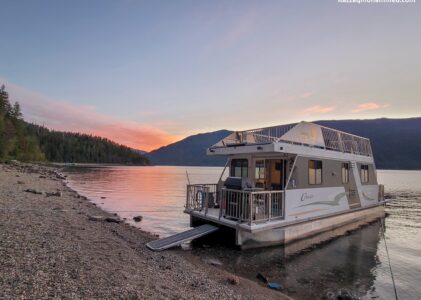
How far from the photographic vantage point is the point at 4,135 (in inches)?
1833

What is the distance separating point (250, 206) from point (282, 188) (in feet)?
9.08

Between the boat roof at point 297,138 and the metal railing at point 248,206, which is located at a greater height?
the boat roof at point 297,138

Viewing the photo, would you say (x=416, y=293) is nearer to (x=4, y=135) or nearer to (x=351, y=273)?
(x=351, y=273)

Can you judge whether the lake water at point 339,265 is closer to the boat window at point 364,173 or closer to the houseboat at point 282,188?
the houseboat at point 282,188

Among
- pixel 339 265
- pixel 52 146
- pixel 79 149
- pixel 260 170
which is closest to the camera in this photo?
pixel 339 265

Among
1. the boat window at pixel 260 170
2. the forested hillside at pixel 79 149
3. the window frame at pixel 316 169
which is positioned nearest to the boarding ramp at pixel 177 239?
the boat window at pixel 260 170

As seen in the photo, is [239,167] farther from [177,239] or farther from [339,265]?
[339,265]

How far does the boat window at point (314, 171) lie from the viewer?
11836 mm

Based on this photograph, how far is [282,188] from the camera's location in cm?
1138

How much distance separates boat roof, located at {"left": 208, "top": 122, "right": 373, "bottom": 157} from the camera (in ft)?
36.7

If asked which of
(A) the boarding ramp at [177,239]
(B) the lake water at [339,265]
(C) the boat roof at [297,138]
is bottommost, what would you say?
(B) the lake water at [339,265]

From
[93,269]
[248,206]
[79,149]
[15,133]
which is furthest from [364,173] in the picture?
[79,149]

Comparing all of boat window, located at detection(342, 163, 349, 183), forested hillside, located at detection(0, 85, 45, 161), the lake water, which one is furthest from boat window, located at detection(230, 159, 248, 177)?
forested hillside, located at detection(0, 85, 45, 161)

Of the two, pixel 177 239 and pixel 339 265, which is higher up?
pixel 177 239
